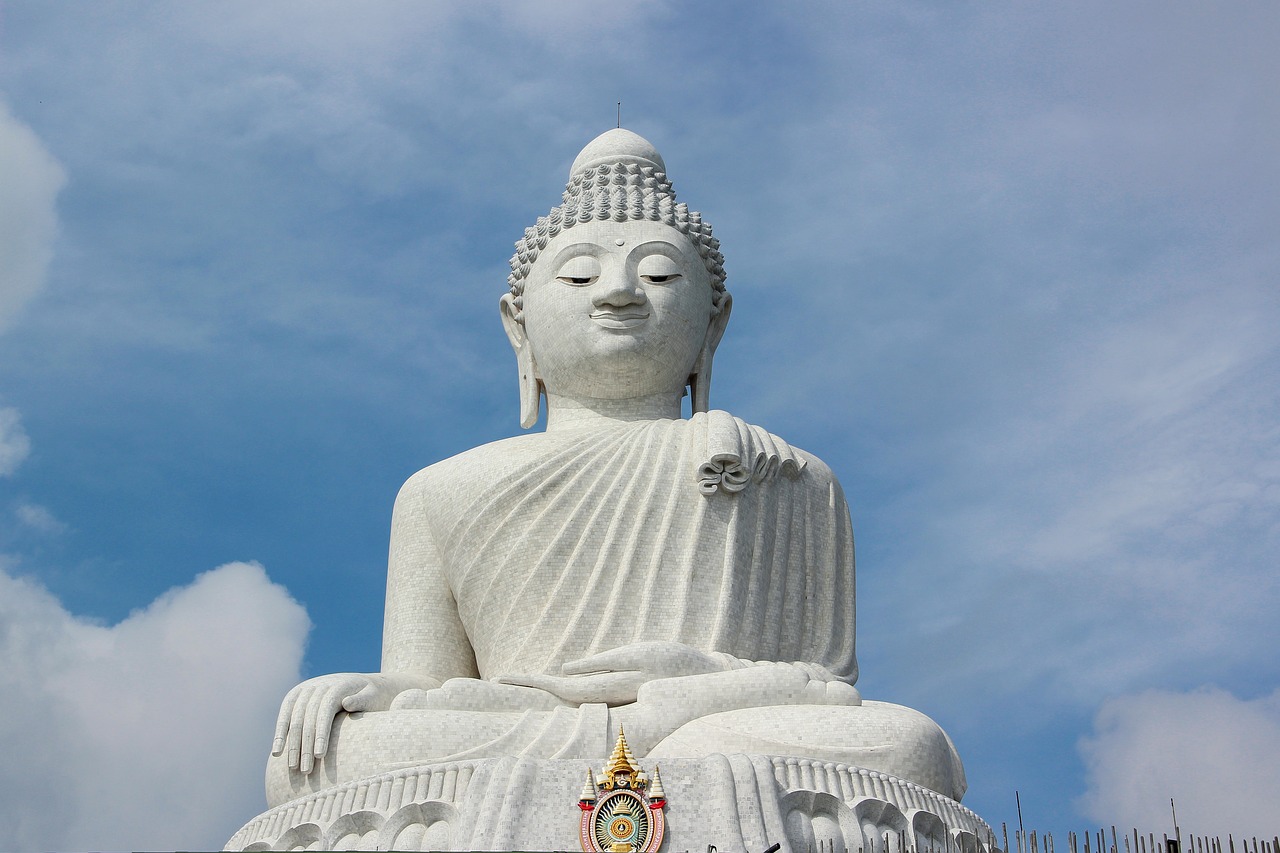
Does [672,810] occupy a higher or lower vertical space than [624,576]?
lower

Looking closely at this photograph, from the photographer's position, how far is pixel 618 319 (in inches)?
515

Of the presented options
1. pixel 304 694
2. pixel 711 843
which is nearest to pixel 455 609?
pixel 304 694

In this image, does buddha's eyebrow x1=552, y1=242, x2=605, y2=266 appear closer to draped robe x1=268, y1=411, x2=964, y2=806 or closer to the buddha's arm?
draped robe x1=268, y1=411, x2=964, y2=806

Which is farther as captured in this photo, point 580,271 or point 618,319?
point 580,271

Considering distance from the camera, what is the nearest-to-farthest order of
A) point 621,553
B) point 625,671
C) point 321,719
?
point 321,719, point 625,671, point 621,553

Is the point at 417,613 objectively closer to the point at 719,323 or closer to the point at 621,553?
the point at 621,553

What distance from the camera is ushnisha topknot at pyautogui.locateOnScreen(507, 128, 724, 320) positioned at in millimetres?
13539

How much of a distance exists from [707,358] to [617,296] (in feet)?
3.94

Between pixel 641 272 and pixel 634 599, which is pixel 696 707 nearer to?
pixel 634 599

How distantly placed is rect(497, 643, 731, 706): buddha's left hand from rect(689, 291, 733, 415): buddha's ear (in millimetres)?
2863

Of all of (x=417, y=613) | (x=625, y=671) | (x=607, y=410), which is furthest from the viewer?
(x=607, y=410)

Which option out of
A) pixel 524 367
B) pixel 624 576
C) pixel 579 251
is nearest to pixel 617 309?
pixel 579 251

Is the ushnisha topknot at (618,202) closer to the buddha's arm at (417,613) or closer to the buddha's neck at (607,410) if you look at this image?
the buddha's neck at (607,410)

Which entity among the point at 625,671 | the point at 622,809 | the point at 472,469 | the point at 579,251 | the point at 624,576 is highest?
the point at 579,251
